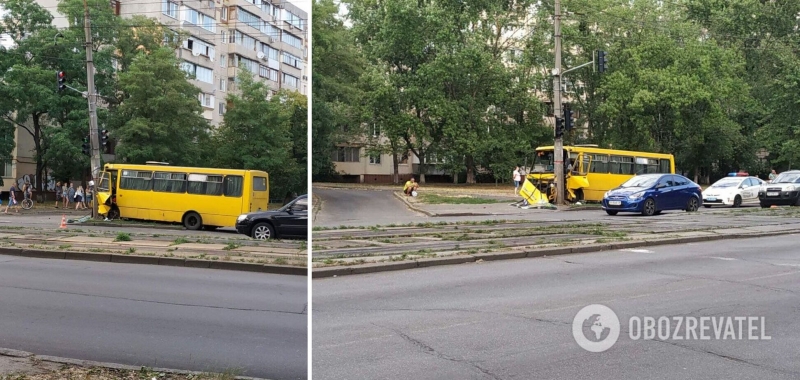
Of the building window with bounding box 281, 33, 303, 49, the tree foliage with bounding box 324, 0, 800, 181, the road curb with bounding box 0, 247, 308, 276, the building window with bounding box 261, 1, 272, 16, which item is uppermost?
the tree foliage with bounding box 324, 0, 800, 181

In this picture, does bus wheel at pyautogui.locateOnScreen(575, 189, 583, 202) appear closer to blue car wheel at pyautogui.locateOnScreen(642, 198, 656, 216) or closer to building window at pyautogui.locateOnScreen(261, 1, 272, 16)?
blue car wheel at pyautogui.locateOnScreen(642, 198, 656, 216)

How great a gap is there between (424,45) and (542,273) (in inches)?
1436

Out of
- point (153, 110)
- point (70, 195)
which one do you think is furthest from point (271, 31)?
point (70, 195)

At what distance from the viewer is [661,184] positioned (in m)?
23.2

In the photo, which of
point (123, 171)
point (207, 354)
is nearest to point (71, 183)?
point (123, 171)

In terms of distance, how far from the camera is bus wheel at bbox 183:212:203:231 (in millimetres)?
17922

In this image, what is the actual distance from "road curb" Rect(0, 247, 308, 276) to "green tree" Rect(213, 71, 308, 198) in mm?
6918

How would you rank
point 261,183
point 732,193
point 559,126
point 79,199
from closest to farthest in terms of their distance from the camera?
1. point 261,183
2. point 79,199
3. point 559,126
4. point 732,193

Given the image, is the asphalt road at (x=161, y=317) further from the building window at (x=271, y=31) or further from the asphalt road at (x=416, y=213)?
the asphalt road at (x=416, y=213)

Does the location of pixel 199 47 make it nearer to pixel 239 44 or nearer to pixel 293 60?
pixel 239 44

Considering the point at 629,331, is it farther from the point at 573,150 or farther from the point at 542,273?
the point at 573,150

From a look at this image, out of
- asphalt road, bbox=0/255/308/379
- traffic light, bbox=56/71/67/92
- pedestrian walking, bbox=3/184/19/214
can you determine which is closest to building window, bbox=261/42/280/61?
asphalt road, bbox=0/255/308/379

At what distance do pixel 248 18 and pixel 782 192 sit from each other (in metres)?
26.3

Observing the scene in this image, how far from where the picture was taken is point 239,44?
17.7 feet
